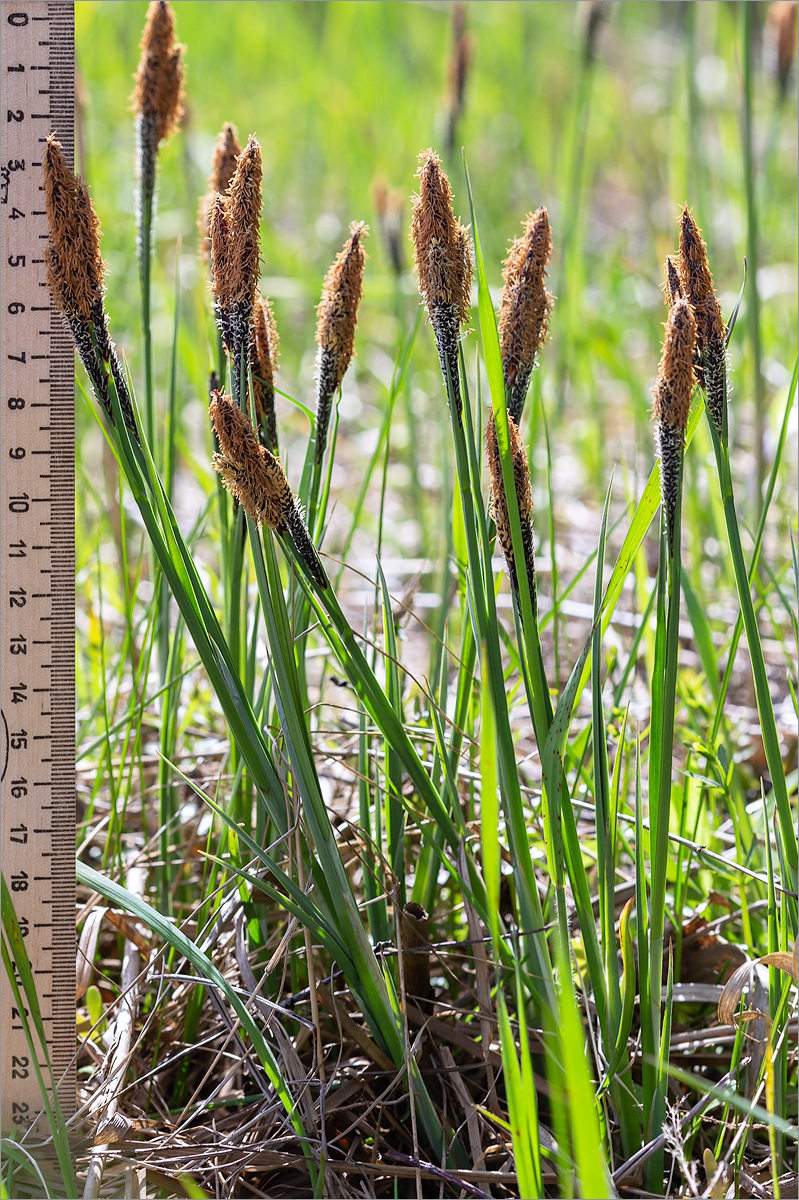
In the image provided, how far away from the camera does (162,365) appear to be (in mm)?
2705

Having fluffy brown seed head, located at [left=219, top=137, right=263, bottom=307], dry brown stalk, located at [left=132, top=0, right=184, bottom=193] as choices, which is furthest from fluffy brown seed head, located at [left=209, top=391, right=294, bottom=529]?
dry brown stalk, located at [left=132, top=0, right=184, bottom=193]

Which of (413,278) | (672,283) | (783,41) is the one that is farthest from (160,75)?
(413,278)

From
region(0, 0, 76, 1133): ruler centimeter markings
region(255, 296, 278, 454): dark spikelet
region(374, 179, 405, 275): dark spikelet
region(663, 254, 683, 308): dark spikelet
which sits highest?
region(374, 179, 405, 275): dark spikelet

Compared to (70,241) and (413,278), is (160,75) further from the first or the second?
(413,278)

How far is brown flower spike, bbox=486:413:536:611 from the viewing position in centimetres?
68

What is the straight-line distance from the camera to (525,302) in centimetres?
75

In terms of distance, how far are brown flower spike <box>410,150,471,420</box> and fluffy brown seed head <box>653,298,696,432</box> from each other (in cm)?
14

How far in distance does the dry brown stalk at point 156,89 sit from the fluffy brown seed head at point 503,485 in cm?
52

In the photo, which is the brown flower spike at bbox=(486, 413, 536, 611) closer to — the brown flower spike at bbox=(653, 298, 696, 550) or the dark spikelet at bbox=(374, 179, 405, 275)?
the brown flower spike at bbox=(653, 298, 696, 550)

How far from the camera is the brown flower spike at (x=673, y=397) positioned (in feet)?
2.09

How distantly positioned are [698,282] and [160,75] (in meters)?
0.61

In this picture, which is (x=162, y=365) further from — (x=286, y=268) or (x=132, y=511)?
(x=132, y=511)

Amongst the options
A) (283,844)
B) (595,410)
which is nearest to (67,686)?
(283,844)

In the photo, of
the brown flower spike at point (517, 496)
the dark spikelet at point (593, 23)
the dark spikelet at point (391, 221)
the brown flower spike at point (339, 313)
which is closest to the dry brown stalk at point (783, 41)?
the dark spikelet at point (593, 23)
